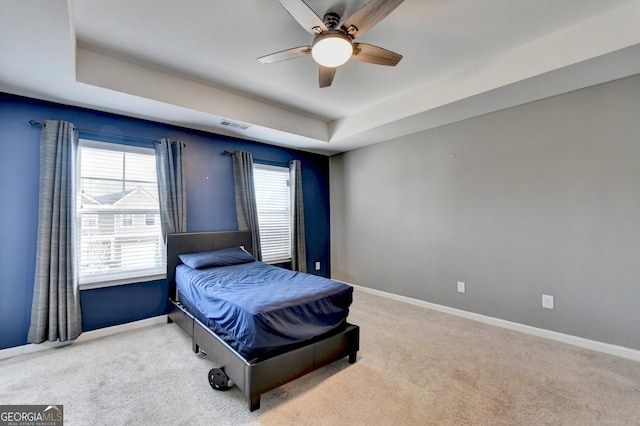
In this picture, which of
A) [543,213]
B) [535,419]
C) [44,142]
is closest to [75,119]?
[44,142]

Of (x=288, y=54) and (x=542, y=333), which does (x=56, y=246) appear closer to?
(x=288, y=54)

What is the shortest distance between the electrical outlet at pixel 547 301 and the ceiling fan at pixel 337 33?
2825mm

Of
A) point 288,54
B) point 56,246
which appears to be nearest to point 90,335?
point 56,246

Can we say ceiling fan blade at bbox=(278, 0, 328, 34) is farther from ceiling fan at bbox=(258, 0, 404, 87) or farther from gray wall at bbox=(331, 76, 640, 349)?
gray wall at bbox=(331, 76, 640, 349)

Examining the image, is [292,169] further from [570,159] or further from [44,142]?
[570,159]

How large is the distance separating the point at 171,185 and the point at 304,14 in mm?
2581

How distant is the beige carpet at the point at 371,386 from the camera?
1734 mm

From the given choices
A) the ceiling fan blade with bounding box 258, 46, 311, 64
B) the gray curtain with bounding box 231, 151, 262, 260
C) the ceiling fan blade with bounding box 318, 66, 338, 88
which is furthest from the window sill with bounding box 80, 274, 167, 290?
the ceiling fan blade with bounding box 318, 66, 338, 88

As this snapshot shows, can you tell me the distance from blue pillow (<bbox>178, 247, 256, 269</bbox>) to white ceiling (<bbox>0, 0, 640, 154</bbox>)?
164 centimetres

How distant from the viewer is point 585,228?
2.66 meters

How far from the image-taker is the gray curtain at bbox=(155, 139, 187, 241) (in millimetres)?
3326

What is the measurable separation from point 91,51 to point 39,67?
0.42 metres

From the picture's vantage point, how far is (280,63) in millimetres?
2631

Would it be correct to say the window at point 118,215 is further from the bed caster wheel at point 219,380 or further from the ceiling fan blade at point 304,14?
the ceiling fan blade at point 304,14
